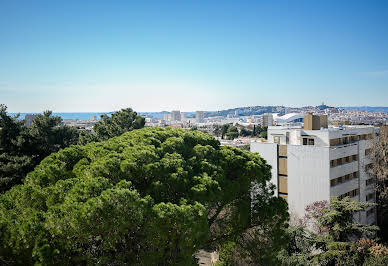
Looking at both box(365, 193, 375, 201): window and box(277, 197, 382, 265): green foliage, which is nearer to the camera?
box(277, 197, 382, 265): green foliage

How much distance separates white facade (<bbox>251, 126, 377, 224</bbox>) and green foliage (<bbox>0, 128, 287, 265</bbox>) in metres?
10.1

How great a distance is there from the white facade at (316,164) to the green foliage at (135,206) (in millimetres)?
10054

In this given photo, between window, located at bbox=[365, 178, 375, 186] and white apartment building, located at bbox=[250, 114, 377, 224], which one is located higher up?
white apartment building, located at bbox=[250, 114, 377, 224]

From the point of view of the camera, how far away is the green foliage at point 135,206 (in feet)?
25.6

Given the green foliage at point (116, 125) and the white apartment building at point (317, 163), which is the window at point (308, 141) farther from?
the green foliage at point (116, 125)

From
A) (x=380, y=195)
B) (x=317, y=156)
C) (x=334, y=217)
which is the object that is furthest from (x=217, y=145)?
(x=380, y=195)

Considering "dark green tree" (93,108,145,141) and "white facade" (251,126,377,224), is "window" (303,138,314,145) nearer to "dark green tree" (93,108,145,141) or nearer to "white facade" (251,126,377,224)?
"white facade" (251,126,377,224)

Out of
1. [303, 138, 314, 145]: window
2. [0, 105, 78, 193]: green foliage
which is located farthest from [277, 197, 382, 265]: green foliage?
[0, 105, 78, 193]: green foliage

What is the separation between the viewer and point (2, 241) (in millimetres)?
7789

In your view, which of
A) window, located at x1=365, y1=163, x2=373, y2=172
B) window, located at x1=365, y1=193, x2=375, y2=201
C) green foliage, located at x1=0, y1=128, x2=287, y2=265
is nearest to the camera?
green foliage, located at x1=0, y1=128, x2=287, y2=265

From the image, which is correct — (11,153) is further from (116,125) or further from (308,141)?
(308,141)

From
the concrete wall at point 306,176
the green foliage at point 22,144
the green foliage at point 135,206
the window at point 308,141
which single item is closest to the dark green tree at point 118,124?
the green foliage at point 22,144

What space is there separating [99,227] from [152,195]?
2089mm

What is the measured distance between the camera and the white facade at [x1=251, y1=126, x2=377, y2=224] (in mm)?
22203
